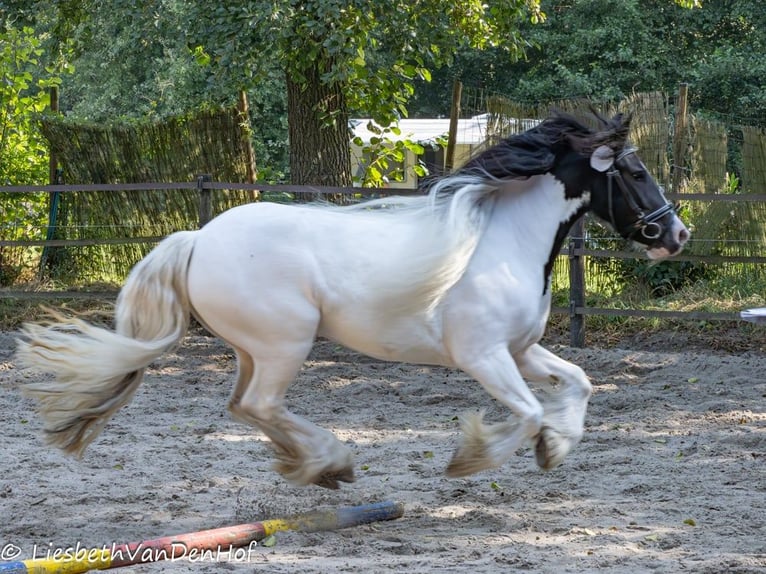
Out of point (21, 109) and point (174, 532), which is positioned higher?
point (21, 109)

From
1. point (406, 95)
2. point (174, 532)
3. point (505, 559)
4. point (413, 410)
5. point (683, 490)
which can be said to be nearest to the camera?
point (505, 559)

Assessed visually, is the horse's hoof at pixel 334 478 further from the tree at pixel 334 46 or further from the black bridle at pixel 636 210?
the tree at pixel 334 46

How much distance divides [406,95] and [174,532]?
7.08 meters

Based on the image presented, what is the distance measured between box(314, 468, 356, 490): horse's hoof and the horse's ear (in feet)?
5.35

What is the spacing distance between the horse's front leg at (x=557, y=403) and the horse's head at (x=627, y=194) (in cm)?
65

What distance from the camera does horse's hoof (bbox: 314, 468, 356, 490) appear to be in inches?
169

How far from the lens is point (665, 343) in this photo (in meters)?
8.60

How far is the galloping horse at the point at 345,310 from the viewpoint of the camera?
4113 mm

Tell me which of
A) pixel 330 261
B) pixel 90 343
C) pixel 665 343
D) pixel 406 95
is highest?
pixel 406 95

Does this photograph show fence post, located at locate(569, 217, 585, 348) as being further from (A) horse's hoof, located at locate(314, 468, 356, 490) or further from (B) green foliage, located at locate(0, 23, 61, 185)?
(B) green foliage, located at locate(0, 23, 61, 185)

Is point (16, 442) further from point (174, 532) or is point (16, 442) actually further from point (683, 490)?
point (683, 490)

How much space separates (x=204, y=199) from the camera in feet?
31.0

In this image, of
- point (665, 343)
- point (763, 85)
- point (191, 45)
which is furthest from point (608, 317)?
point (763, 85)

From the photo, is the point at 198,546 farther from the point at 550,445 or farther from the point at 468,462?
the point at 550,445
